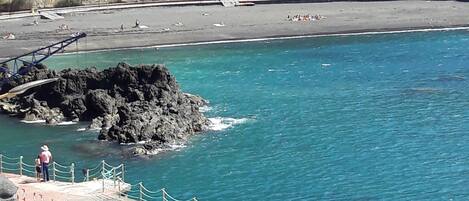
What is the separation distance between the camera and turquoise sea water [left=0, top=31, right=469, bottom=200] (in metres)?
44.3

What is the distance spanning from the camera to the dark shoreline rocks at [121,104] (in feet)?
177

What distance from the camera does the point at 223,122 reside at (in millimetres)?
59344

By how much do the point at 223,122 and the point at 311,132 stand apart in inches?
273

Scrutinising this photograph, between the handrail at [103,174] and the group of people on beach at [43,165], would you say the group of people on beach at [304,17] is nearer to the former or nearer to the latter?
the handrail at [103,174]

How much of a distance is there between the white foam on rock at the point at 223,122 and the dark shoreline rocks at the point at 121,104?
73 centimetres

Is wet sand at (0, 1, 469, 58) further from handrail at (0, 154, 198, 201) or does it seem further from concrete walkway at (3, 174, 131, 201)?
concrete walkway at (3, 174, 131, 201)

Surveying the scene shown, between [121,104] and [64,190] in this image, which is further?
[121,104]

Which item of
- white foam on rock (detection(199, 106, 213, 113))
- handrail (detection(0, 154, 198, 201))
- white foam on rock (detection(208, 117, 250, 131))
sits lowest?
white foam on rock (detection(199, 106, 213, 113))

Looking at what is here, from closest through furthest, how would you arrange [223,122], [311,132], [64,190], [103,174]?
[64,190]
[103,174]
[311,132]
[223,122]

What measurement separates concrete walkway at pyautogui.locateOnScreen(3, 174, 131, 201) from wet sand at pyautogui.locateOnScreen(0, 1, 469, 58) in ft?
185

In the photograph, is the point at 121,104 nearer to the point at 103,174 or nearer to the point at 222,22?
the point at 103,174

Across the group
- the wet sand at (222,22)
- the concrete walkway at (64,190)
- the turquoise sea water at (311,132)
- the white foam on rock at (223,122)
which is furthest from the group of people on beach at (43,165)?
the wet sand at (222,22)

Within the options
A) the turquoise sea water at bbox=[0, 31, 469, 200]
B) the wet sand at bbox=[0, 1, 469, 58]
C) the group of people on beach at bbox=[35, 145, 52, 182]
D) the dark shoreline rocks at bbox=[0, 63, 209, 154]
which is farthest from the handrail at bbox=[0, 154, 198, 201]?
the wet sand at bbox=[0, 1, 469, 58]

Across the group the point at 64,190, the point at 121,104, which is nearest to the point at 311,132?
the point at 121,104
